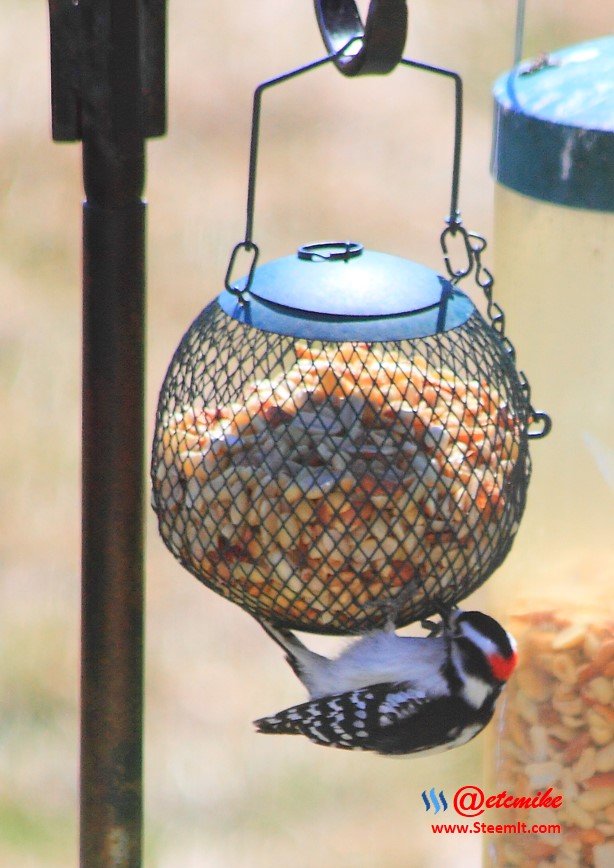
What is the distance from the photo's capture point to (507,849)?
8.37 ft

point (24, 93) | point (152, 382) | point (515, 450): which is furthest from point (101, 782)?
point (24, 93)

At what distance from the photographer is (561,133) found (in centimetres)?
212

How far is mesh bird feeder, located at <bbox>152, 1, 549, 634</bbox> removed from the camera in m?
1.79

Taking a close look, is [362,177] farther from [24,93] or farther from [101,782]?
[101,782]

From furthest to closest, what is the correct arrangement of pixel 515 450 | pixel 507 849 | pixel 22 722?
pixel 22 722 → pixel 507 849 → pixel 515 450

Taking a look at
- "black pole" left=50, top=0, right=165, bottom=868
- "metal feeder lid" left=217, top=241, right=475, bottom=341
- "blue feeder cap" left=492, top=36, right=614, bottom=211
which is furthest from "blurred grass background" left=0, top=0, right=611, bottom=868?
"metal feeder lid" left=217, top=241, right=475, bottom=341

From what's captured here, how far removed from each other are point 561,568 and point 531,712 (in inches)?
9.7

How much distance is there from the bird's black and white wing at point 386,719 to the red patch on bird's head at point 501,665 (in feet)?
0.22

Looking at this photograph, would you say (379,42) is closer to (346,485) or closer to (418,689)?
(346,485)

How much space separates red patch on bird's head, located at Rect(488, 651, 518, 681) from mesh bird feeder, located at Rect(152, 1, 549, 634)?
0.14m

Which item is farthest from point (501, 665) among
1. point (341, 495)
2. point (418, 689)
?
point (341, 495)

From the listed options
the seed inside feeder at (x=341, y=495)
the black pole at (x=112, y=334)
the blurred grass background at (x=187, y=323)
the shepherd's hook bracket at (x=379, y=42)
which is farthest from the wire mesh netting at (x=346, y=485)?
the blurred grass background at (x=187, y=323)

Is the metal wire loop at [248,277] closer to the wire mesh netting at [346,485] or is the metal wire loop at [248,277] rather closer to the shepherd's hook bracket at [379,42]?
Result: the wire mesh netting at [346,485]

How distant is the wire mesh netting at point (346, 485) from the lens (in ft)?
5.90
